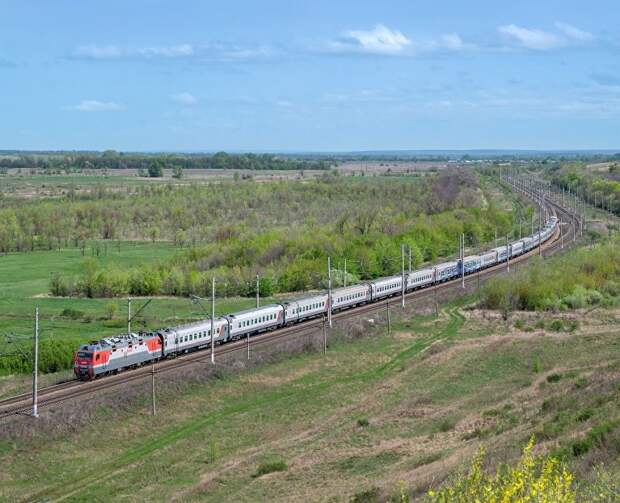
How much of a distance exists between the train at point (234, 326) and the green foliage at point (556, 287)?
8.89 metres

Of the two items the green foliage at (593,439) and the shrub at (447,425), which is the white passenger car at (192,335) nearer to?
the shrub at (447,425)

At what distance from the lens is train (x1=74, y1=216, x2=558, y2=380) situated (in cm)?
4866

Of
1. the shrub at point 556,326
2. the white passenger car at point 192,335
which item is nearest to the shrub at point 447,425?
the white passenger car at point 192,335

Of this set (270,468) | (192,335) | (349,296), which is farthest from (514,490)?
(349,296)

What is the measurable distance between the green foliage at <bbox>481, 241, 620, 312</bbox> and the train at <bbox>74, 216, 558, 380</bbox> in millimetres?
8891

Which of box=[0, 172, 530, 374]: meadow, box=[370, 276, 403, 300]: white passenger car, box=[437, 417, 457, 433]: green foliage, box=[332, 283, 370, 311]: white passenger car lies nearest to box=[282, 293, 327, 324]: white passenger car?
box=[332, 283, 370, 311]: white passenger car

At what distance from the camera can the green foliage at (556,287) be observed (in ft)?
262

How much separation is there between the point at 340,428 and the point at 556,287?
4371 cm

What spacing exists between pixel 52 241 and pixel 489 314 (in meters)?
99.0

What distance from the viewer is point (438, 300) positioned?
83250 millimetres

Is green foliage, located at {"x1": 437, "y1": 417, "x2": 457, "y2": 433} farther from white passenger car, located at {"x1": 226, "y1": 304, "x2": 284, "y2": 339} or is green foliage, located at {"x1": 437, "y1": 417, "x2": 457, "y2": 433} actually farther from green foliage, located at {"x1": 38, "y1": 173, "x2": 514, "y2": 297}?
green foliage, located at {"x1": 38, "y1": 173, "x2": 514, "y2": 297}

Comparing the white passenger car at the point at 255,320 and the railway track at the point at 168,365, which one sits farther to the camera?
the white passenger car at the point at 255,320

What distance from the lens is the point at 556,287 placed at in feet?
268

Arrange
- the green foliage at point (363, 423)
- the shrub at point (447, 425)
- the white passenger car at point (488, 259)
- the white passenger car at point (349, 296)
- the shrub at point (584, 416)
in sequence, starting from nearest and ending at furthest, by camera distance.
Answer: the shrub at point (584, 416)
the shrub at point (447, 425)
the green foliage at point (363, 423)
the white passenger car at point (349, 296)
the white passenger car at point (488, 259)
